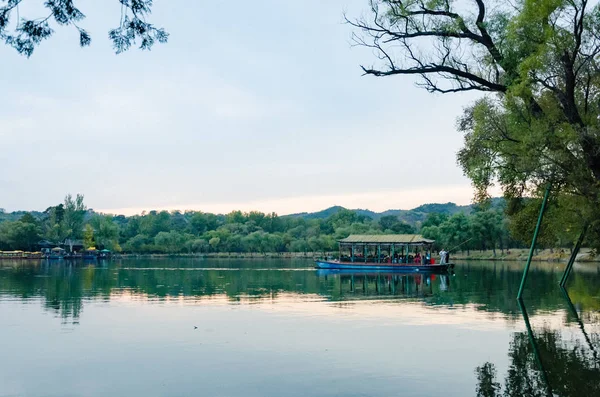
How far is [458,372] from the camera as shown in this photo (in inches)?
516

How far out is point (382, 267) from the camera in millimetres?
61719

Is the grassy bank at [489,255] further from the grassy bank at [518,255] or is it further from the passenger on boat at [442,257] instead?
the passenger on boat at [442,257]

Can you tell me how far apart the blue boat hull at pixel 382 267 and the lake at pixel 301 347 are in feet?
96.6

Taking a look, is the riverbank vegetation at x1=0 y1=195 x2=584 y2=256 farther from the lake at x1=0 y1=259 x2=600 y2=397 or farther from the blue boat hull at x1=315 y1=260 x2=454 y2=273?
the lake at x1=0 y1=259 x2=600 y2=397

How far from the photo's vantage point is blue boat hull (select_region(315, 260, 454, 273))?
58.7 metres

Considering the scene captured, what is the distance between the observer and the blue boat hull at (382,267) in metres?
58.7

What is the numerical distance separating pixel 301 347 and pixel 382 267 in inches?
1821

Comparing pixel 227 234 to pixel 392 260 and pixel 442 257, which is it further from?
pixel 442 257

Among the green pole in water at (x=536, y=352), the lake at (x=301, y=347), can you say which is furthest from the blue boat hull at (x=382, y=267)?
the green pole in water at (x=536, y=352)

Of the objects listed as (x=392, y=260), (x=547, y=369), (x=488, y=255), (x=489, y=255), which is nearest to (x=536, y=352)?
(x=547, y=369)

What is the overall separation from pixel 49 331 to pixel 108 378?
23.2ft

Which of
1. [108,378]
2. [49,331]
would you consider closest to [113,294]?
[49,331]

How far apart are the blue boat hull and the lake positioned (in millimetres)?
29451

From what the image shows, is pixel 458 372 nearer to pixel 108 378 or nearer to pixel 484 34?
pixel 108 378
